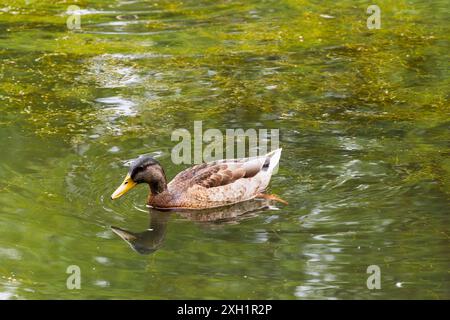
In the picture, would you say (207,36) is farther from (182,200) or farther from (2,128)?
(182,200)

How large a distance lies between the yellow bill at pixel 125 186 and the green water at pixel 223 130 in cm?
19

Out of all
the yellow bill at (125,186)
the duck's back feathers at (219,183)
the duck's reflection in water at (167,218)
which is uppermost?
the yellow bill at (125,186)

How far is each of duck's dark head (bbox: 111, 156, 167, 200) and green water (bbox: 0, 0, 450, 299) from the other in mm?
246

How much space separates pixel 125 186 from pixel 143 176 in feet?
0.71

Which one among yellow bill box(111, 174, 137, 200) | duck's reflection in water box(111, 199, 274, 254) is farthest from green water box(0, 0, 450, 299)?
yellow bill box(111, 174, 137, 200)

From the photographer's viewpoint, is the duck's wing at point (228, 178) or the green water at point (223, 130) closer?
the green water at point (223, 130)

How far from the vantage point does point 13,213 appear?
10.2 metres

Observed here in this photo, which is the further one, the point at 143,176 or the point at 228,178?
the point at 228,178

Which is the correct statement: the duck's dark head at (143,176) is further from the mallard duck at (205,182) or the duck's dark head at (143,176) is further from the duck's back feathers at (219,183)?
the duck's back feathers at (219,183)

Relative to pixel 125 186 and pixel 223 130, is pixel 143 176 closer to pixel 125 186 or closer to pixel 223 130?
pixel 125 186

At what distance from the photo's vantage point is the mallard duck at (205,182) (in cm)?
1052

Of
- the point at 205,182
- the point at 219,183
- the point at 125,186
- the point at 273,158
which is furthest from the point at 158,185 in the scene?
the point at 273,158

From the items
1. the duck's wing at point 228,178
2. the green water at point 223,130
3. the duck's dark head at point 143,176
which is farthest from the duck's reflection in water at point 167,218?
the duck's dark head at point 143,176

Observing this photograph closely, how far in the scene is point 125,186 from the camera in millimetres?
10453
